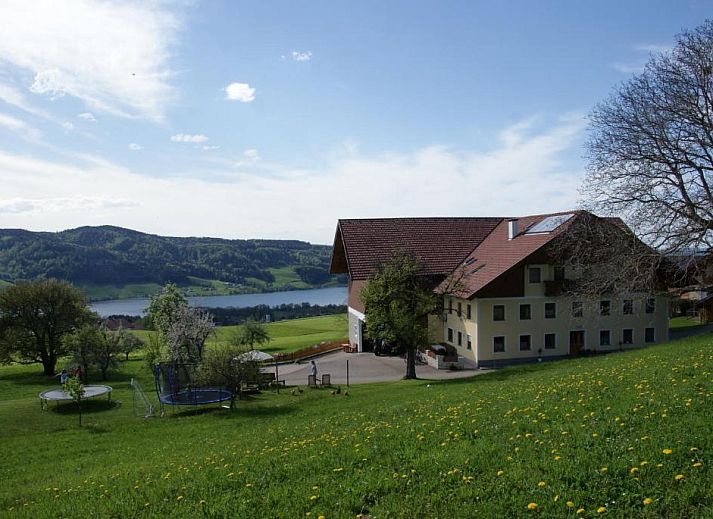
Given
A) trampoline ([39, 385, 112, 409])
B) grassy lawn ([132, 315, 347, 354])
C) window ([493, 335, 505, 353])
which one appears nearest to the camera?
trampoline ([39, 385, 112, 409])

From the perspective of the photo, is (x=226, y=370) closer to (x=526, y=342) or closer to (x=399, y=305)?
(x=399, y=305)

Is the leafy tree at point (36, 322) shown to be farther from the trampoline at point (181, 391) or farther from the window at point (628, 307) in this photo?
the window at point (628, 307)

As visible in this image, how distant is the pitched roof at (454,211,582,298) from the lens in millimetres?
32969

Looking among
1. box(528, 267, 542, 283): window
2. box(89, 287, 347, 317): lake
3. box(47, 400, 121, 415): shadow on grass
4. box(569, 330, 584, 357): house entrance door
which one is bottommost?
box(47, 400, 121, 415): shadow on grass

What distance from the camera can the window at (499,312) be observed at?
109ft

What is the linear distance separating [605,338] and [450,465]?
104ft

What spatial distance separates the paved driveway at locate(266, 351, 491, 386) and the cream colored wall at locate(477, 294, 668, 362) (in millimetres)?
2631

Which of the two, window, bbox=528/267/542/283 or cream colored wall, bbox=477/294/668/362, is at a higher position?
window, bbox=528/267/542/283

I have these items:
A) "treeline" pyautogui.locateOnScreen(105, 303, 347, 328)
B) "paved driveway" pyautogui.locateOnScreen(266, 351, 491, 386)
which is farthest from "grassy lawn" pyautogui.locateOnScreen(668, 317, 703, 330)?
"treeline" pyautogui.locateOnScreen(105, 303, 347, 328)

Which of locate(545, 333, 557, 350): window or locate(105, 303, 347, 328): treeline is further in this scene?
locate(105, 303, 347, 328): treeline

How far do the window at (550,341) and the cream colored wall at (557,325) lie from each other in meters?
0.19

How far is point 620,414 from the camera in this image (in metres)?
8.97

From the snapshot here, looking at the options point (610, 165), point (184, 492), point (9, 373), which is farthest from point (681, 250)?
point (9, 373)

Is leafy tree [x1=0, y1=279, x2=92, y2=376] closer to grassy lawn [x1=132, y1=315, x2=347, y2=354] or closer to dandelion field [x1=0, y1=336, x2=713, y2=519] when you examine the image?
grassy lawn [x1=132, y1=315, x2=347, y2=354]
